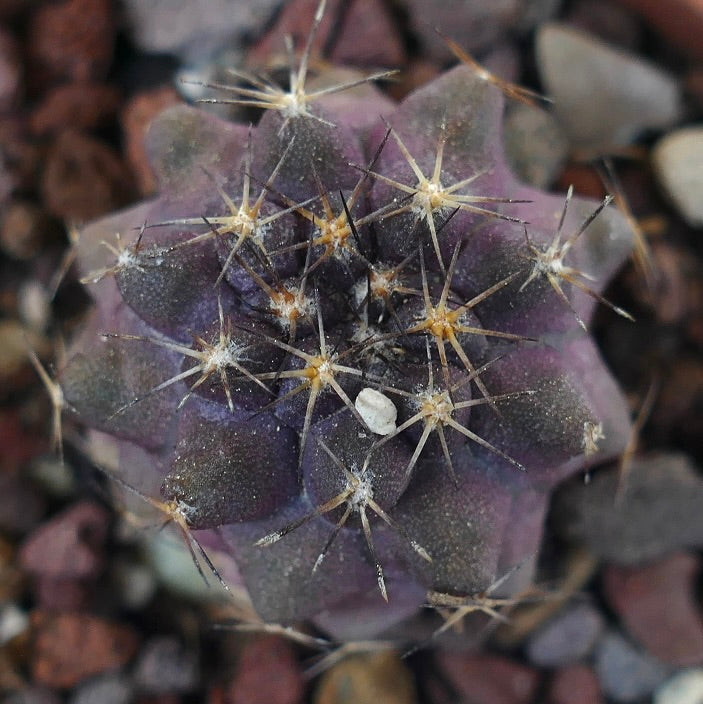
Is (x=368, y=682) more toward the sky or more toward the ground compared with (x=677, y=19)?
more toward the ground

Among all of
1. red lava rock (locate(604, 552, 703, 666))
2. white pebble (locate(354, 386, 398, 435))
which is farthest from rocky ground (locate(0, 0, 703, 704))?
white pebble (locate(354, 386, 398, 435))

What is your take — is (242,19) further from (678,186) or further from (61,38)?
(678,186)

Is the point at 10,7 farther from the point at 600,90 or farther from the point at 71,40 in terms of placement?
the point at 600,90

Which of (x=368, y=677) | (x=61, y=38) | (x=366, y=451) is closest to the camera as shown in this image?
(x=366, y=451)

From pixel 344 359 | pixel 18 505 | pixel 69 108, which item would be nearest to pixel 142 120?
pixel 69 108

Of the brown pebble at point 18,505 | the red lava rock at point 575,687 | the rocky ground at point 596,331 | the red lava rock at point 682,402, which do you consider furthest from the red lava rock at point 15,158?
the red lava rock at point 575,687

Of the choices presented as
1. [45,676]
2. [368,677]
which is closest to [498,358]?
[368,677]

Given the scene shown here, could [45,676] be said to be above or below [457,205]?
below
